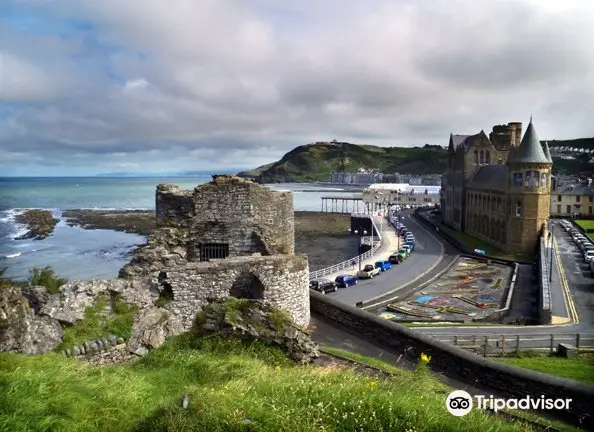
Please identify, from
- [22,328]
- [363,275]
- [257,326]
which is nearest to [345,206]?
[363,275]

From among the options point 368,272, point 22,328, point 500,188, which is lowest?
point 368,272

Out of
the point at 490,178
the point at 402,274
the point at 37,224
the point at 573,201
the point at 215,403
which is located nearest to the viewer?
the point at 215,403

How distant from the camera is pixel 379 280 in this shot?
3959cm

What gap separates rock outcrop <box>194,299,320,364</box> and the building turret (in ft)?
151

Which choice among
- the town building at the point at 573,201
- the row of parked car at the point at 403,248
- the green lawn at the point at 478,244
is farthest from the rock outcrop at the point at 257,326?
the town building at the point at 573,201

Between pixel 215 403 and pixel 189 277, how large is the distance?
659 centimetres

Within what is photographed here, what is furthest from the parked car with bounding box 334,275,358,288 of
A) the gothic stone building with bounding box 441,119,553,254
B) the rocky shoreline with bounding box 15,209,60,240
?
the rocky shoreline with bounding box 15,209,60,240

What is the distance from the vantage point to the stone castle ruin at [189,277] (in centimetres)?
1002

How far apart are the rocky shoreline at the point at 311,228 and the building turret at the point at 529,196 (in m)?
21.0

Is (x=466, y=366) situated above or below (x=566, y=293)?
above

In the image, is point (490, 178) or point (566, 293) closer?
point (566, 293)

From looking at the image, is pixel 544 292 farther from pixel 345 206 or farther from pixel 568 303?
pixel 345 206

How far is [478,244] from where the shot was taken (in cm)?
5772

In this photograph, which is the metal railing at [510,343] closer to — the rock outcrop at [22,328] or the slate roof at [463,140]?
the rock outcrop at [22,328]
